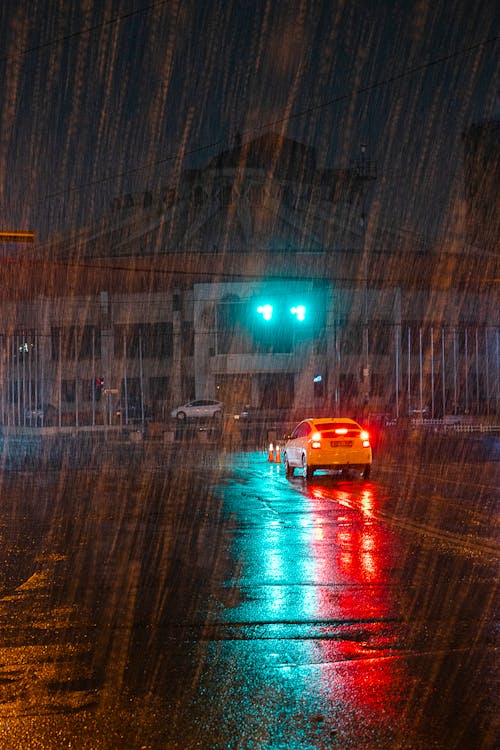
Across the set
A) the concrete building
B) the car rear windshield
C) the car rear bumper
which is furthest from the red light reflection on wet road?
the concrete building

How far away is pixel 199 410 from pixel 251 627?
184ft

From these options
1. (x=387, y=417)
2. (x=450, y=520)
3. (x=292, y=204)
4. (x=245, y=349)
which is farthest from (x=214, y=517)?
(x=292, y=204)

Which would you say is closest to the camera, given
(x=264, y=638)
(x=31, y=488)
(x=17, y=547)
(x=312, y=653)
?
(x=312, y=653)

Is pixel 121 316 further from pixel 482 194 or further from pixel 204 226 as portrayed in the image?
pixel 482 194

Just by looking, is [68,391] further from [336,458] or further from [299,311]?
[336,458]

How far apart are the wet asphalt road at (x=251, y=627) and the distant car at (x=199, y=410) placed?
4677cm

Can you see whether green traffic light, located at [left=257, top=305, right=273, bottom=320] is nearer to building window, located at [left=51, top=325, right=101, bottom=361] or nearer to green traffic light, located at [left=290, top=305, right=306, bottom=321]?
green traffic light, located at [left=290, top=305, right=306, bottom=321]

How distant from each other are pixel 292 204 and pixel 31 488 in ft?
171

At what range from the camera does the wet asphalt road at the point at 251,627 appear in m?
5.09

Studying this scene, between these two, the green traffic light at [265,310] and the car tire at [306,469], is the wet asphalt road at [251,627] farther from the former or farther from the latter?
the green traffic light at [265,310]

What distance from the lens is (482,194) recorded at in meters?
87.8

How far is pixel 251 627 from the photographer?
24.6 feet

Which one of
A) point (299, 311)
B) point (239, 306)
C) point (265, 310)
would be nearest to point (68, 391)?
point (239, 306)

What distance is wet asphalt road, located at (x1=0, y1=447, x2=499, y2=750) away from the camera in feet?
16.7
